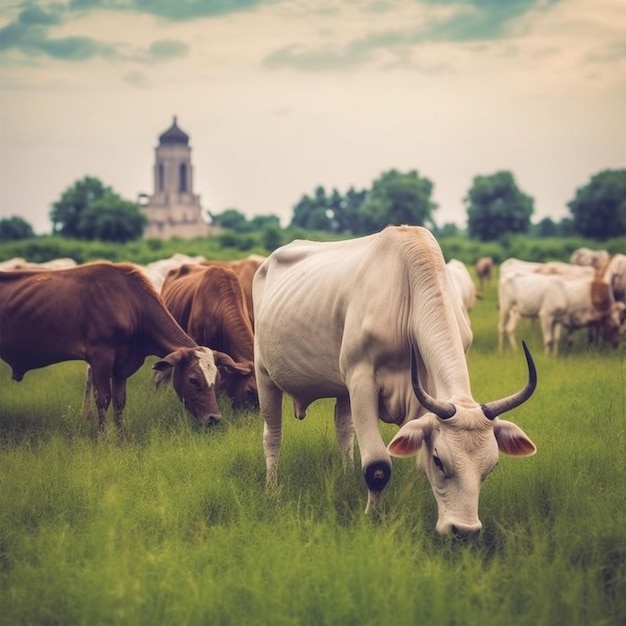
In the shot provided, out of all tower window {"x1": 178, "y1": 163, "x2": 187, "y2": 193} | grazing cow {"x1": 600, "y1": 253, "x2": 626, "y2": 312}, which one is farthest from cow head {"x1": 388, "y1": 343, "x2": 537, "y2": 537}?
tower window {"x1": 178, "y1": 163, "x2": 187, "y2": 193}

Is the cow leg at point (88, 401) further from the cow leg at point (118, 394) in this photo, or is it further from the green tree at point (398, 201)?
the green tree at point (398, 201)

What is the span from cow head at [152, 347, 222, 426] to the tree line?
103 feet

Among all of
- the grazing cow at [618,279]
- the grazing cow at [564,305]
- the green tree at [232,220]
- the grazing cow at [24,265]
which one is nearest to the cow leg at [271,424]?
the grazing cow at [24,265]

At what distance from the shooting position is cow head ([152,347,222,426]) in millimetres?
8203

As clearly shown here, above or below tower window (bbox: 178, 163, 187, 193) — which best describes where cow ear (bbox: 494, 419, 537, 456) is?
below

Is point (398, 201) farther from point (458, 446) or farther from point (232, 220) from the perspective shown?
point (458, 446)

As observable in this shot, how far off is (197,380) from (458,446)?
4.04 m

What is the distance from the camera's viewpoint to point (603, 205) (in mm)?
60688

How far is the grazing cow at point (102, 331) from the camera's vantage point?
842 cm

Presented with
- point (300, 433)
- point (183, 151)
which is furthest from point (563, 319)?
point (183, 151)

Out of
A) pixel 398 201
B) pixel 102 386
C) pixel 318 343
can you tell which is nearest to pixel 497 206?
pixel 398 201

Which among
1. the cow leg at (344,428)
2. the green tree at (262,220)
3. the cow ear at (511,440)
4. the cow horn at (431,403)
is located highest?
the cow horn at (431,403)

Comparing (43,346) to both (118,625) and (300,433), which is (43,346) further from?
(118,625)

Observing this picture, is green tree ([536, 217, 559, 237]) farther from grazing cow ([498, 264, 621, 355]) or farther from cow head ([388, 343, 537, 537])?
cow head ([388, 343, 537, 537])
